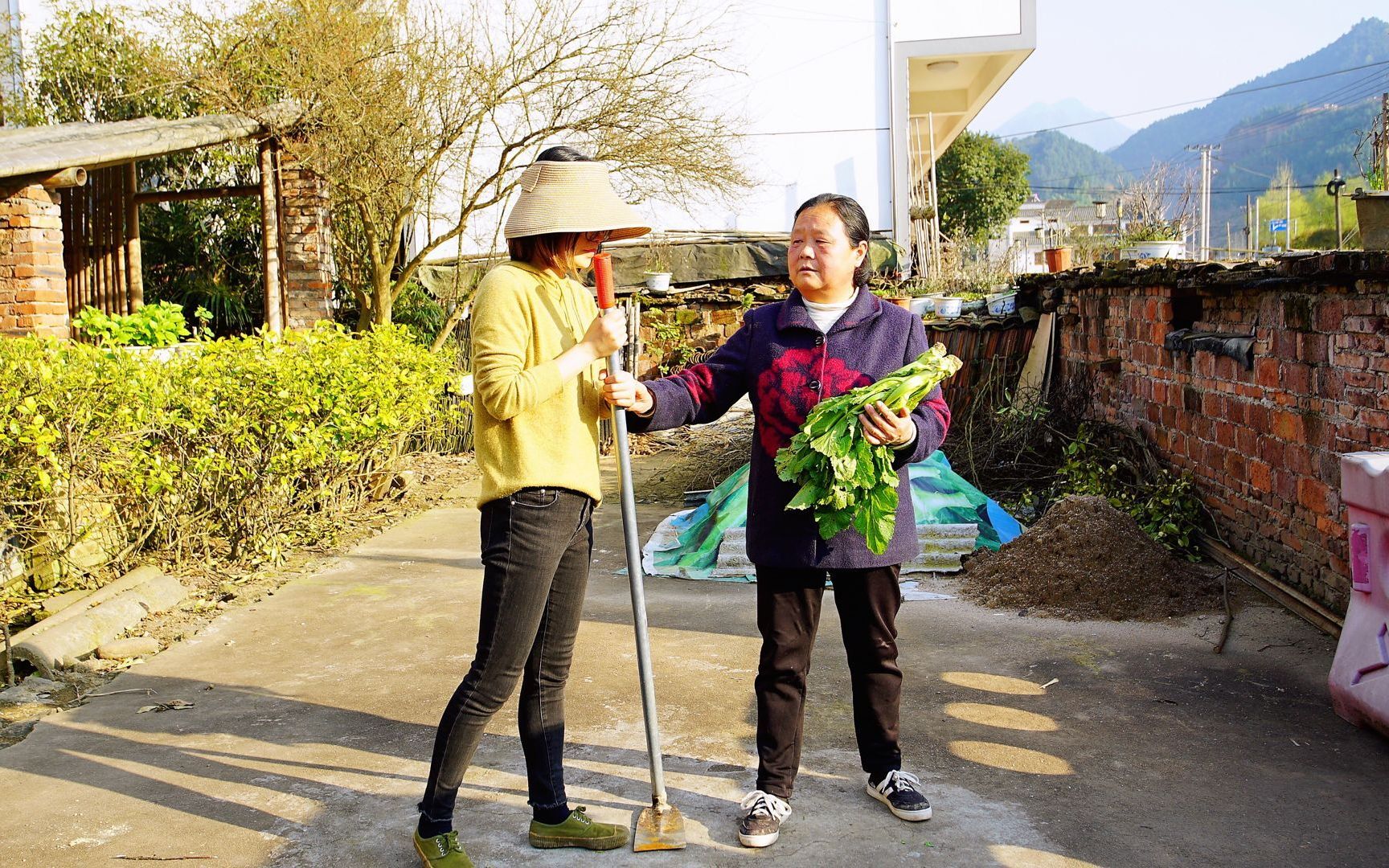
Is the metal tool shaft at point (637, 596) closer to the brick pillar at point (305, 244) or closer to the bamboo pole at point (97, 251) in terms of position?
the brick pillar at point (305, 244)

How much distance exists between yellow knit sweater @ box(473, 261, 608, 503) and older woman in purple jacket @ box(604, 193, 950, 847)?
277 mm

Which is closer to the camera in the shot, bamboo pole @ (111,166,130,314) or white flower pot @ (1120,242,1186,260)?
white flower pot @ (1120,242,1186,260)

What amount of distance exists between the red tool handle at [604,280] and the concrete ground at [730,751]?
62.5 inches

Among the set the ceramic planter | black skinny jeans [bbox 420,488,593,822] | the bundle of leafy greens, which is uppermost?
the ceramic planter

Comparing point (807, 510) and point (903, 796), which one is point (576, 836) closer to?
point (903, 796)

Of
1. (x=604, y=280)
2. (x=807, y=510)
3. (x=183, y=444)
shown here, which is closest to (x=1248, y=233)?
(x=183, y=444)

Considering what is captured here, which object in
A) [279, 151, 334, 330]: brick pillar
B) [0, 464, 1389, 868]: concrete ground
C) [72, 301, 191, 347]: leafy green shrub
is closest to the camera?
[0, 464, 1389, 868]: concrete ground

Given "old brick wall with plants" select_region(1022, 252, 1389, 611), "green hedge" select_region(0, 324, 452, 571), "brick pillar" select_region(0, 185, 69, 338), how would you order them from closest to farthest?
1. "old brick wall with plants" select_region(1022, 252, 1389, 611)
2. "green hedge" select_region(0, 324, 452, 571)
3. "brick pillar" select_region(0, 185, 69, 338)

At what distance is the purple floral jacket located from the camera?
341cm

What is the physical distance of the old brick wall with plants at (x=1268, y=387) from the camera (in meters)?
5.21

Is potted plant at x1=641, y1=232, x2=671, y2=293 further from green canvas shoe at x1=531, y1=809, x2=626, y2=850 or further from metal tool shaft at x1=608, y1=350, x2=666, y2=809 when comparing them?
green canvas shoe at x1=531, y1=809, x2=626, y2=850

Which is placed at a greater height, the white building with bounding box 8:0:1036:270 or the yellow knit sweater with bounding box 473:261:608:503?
the white building with bounding box 8:0:1036:270

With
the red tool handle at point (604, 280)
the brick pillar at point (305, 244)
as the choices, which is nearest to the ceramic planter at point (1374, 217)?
the red tool handle at point (604, 280)

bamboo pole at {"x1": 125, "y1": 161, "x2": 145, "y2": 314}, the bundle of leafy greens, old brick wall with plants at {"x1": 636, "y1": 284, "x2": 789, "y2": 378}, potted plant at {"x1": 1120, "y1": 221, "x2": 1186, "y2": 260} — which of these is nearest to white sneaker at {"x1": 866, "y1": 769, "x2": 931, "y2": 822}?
the bundle of leafy greens
